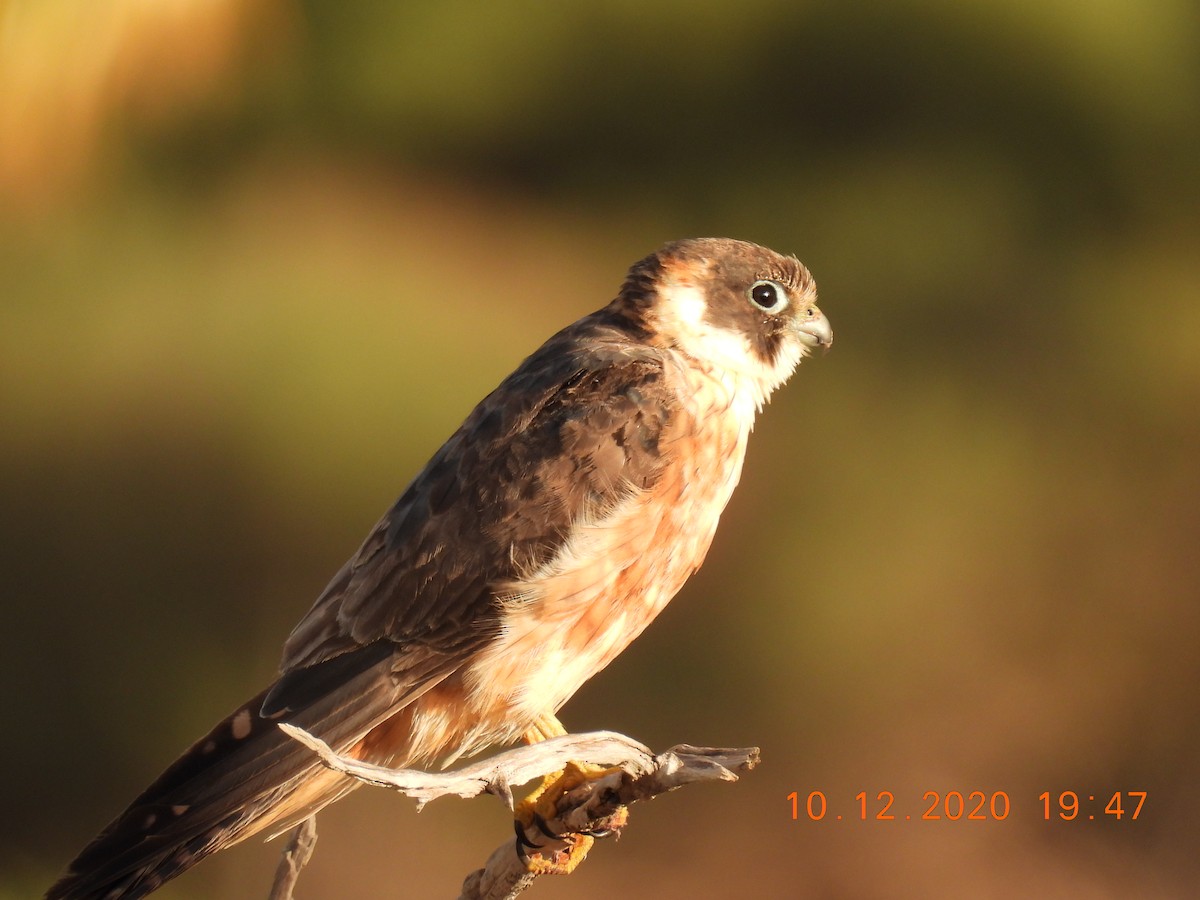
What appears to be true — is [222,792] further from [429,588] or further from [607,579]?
[607,579]

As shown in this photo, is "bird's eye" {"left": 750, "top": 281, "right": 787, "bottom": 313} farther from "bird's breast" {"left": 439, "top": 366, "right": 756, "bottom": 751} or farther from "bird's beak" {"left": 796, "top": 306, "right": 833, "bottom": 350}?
"bird's breast" {"left": 439, "top": 366, "right": 756, "bottom": 751}

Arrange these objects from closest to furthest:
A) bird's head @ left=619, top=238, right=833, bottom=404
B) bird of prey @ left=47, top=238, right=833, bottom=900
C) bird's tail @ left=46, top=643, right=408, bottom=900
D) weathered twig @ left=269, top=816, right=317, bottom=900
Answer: bird's tail @ left=46, top=643, right=408, bottom=900
bird of prey @ left=47, top=238, right=833, bottom=900
weathered twig @ left=269, top=816, right=317, bottom=900
bird's head @ left=619, top=238, right=833, bottom=404

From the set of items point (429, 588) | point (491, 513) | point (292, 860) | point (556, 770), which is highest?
point (491, 513)

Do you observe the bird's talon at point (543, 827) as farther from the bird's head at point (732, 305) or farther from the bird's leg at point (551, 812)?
the bird's head at point (732, 305)

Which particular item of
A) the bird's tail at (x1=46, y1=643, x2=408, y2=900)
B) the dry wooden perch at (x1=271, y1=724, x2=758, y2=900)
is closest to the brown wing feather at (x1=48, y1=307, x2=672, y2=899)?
the bird's tail at (x1=46, y1=643, x2=408, y2=900)

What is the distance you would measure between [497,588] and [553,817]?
426 millimetres

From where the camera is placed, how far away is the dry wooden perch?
1593mm

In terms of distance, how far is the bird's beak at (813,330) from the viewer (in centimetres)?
239

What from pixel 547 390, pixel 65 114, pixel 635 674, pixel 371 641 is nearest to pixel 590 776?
pixel 371 641

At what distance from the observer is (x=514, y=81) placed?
15.1 feet

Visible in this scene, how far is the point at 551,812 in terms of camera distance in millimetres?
2100

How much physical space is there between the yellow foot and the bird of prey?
12 centimetres

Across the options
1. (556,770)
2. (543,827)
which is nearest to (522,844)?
(543,827)

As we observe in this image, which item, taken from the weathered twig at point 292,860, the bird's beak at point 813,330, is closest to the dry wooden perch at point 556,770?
the weathered twig at point 292,860
